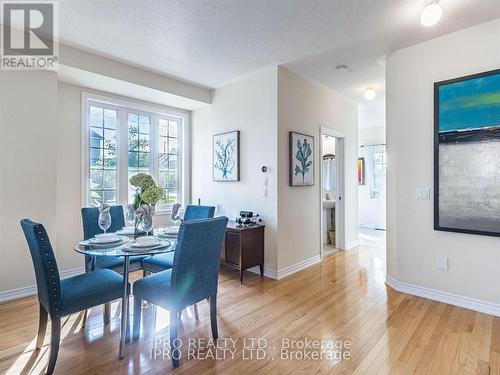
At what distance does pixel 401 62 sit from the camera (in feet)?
10.1

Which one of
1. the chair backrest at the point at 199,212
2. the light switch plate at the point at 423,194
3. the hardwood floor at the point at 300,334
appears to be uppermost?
the light switch plate at the point at 423,194

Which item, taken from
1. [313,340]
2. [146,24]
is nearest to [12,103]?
[146,24]

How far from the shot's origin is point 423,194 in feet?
9.56

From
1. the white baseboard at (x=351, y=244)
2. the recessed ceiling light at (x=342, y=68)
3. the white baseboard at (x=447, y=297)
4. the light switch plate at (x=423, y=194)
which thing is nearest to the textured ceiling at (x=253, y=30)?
the recessed ceiling light at (x=342, y=68)

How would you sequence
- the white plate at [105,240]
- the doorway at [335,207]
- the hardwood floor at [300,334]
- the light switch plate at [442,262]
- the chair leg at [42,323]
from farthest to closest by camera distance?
the doorway at [335,207]
the light switch plate at [442,262]
the white plate at [105,240]
the chair leg at [42,323]
the hardwood floor at [300,334]

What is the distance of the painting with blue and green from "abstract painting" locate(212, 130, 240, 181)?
7.86ft

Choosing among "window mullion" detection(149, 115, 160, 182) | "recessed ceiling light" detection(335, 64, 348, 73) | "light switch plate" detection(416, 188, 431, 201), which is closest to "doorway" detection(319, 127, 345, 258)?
"recessed ceiling light" detection(335, 64, 348, 73)

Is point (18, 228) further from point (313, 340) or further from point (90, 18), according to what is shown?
point (313, 340)

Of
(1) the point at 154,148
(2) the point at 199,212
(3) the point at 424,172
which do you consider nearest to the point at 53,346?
(2) the point at 199,212

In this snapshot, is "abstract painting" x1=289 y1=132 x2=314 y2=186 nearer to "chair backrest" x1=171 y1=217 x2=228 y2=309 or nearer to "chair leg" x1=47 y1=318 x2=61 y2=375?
"chair backrest" x1=171 y1=217 x2=228 y2=309

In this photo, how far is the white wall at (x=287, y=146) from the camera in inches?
141

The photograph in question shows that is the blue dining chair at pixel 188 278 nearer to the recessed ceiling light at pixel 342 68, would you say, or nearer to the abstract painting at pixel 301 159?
the abstract painting at pixel 301 159

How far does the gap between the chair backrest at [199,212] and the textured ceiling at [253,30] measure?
5.78 feet

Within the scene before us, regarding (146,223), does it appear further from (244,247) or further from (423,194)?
(423,194)
